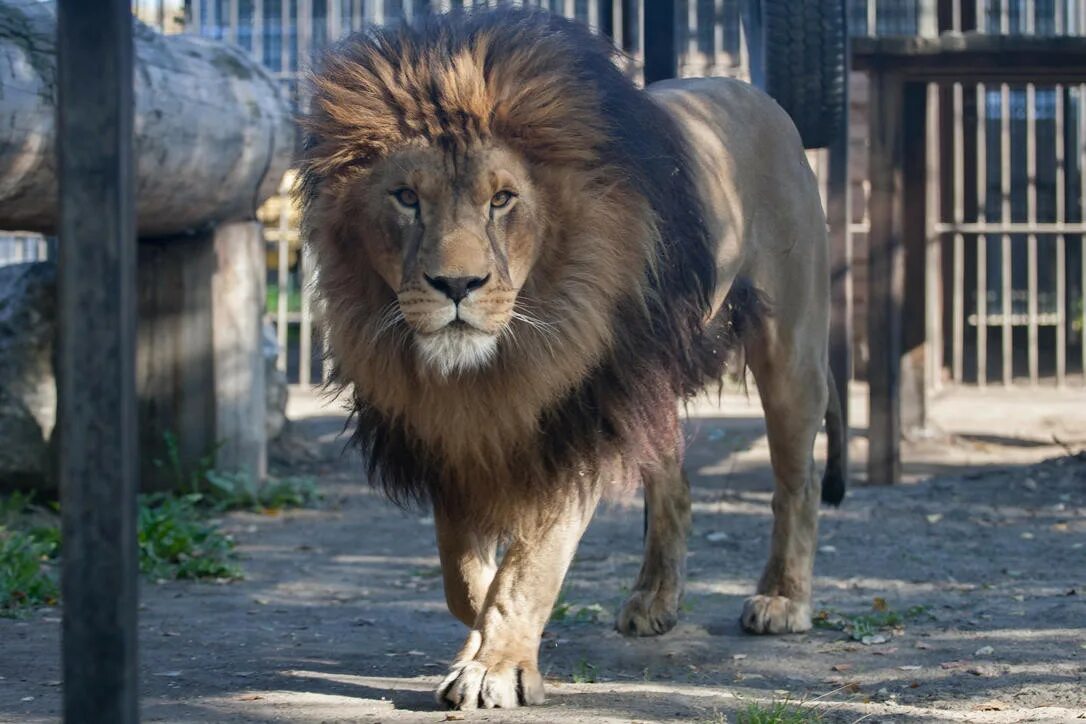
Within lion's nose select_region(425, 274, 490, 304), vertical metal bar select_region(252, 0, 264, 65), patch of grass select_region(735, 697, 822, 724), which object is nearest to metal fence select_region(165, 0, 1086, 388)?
vertical metal bar select_region(252, 0, 264, 65)

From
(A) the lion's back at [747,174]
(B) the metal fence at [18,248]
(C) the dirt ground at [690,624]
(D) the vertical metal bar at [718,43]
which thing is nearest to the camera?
(C) the dirt ground at [690,624]

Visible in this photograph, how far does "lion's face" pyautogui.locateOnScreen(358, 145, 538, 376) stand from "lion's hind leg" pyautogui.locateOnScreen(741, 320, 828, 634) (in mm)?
1285

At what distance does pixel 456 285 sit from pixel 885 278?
447 cm

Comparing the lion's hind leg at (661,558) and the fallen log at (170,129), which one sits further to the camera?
the fallen log at (170,129)

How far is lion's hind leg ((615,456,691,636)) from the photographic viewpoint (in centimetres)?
396

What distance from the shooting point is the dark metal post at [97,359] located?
1.51 m

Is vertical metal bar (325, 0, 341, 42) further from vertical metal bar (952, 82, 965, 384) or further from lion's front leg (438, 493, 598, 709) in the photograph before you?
lion's front leg (438, 493, 598, 709)

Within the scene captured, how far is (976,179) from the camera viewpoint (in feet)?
35.4

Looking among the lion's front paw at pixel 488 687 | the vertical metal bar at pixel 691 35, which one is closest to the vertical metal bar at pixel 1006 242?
the vertical metal bar at pixel 691 35

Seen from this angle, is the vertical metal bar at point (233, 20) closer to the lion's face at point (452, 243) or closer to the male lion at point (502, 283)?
the male lion at point (502, 283)

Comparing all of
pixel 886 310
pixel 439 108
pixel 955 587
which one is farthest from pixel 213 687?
pixel 886 310

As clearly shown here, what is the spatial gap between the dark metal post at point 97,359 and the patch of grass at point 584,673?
187 cm

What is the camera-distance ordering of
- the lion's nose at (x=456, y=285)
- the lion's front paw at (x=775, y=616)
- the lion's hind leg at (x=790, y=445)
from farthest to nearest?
the lion's hind leg at (x=790, y=445) → the lion's front paw at (x=775, y=616) → the lion's nose at (x=456, y=285)

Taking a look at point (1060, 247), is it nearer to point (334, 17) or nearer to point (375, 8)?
point (375, 8)
